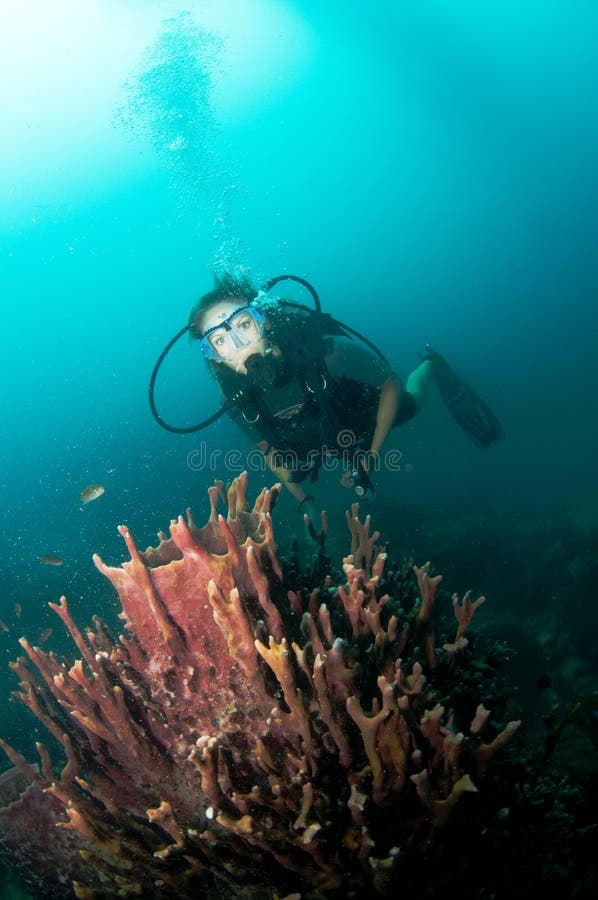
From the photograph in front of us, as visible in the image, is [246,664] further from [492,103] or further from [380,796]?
[492,103]

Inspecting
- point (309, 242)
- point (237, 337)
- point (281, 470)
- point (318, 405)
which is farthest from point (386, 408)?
point (309, 242)

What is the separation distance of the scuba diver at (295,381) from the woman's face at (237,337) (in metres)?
0.01

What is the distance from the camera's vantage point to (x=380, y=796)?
1.82m

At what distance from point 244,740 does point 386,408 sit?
514cm

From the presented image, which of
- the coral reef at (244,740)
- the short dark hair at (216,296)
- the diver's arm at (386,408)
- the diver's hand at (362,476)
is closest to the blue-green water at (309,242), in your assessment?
the diver's hand at (362,476)

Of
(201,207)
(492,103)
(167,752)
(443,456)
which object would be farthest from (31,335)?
(167,752)

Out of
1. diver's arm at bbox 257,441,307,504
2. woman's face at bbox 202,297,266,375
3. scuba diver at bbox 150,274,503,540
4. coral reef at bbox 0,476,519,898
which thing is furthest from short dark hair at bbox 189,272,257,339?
coral reef at bbox 0,476,519,898

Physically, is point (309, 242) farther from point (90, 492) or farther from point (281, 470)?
point (281, 470)

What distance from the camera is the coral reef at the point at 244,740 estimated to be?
1811 millimetres

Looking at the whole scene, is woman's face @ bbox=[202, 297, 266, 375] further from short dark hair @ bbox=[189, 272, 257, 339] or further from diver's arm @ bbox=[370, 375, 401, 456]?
diver's arm @ bbox=[370, 375, 401, 456]

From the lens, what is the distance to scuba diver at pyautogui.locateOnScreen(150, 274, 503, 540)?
6027mm

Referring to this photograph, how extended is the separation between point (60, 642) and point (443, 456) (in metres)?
28.5

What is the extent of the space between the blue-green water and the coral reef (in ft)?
19.9

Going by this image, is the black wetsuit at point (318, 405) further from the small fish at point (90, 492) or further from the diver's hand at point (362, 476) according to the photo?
the small fish at point (90, 492)
